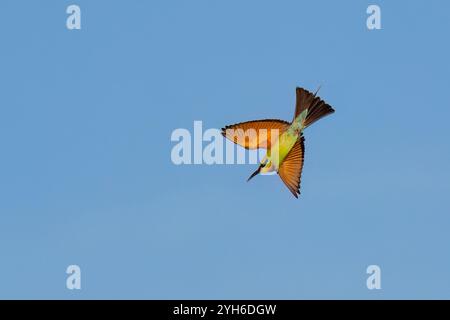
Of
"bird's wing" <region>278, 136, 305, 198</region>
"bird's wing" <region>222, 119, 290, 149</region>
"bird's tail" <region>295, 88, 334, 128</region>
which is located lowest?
"bird's wing" <region>278, 136, 305, 198</region>

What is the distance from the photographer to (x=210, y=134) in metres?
17.2

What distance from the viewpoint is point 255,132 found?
57.3 feet

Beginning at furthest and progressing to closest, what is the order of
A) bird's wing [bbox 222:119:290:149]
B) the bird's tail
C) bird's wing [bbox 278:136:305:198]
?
1. bird's wing [bbox 278:136:305:198]
2. bird's wing [bbox 222:119:290:149]
3. the bird's tail

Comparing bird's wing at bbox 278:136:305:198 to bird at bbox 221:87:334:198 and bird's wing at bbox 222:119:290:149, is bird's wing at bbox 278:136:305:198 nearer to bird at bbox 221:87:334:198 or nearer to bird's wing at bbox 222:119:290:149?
bird at bbox 221:87:334:198

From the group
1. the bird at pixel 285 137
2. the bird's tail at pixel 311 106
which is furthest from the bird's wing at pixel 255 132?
the bird's tail at pixel 311 106

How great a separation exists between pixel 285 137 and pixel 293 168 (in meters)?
0.70

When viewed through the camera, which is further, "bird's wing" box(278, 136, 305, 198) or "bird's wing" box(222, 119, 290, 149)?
"bird's wing" box(278, 136, 305, 198)

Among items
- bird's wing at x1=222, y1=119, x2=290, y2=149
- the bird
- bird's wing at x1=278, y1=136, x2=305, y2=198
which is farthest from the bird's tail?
bird's wing at x1=278, y1=136, x2=305, y2=198

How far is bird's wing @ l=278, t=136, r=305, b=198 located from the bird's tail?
2.66 ft

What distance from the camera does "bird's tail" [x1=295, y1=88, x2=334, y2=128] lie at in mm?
16875

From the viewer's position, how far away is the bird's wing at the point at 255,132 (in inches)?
682

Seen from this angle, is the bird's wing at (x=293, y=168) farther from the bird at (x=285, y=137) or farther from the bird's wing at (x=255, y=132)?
the bird's wing at (x=255, y=132)
